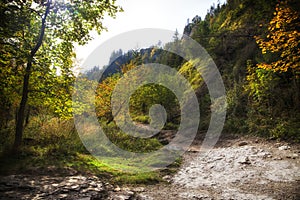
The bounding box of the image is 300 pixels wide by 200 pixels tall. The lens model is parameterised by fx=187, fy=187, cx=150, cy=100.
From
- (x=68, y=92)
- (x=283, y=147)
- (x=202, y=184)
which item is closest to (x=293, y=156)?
(x=283, y=147)

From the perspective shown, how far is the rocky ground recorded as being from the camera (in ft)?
14.4

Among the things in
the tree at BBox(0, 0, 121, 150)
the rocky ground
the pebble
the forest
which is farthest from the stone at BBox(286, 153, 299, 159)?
the tree at BBox(0, 0, 121, 150)

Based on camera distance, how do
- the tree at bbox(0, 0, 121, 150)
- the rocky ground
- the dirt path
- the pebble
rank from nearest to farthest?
the rocky ground, the dirt path, the tree at bbox(0, 0, 121, 150), the pebble

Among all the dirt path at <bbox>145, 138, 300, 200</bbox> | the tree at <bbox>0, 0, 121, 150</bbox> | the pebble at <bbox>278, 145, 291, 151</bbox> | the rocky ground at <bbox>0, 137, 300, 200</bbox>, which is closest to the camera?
the rocky ground at <bbox>0, 137, 300, 200</bbox>

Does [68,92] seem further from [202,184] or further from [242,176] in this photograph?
[242,176]

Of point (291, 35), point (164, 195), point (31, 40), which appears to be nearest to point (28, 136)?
point (31, 40)

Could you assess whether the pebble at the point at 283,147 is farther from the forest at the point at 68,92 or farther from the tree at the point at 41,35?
the tree at the point at 41,35

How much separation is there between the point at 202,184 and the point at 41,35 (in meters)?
7.38

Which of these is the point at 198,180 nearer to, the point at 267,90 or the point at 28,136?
the point at 28,136

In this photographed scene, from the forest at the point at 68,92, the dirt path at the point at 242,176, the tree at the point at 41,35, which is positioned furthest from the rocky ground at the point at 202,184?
the tree at the point at 41,35

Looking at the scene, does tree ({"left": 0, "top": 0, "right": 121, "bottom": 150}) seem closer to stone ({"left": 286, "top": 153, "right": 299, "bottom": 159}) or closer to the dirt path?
the dirt path

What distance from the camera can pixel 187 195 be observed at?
16.4 feet

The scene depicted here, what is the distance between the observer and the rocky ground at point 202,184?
173 inches

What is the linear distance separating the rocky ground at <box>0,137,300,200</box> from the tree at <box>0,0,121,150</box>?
2.80 metres
